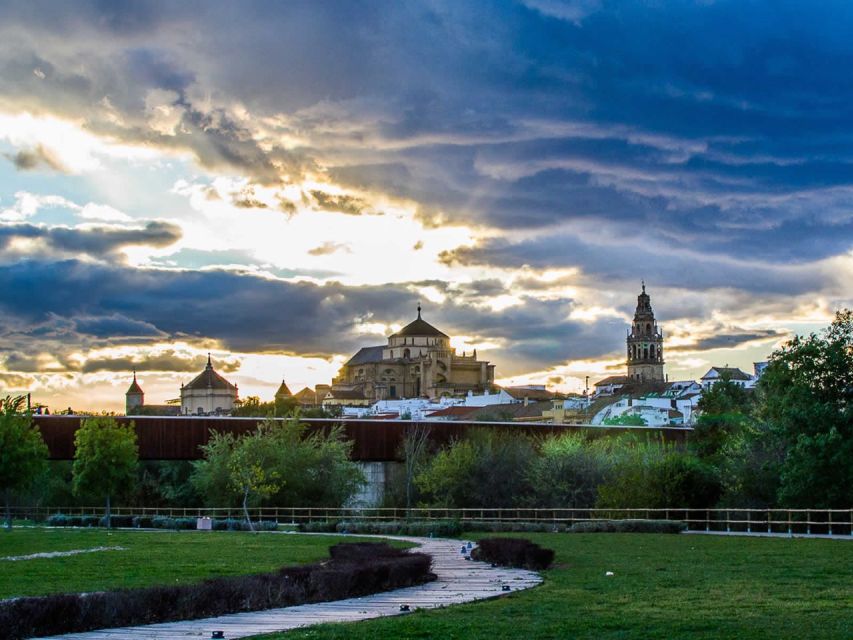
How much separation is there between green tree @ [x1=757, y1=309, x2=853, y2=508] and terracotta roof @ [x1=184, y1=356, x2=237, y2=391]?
157109 mm

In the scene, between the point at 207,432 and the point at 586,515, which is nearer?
the point at 586,515

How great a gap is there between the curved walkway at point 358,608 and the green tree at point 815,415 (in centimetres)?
1775

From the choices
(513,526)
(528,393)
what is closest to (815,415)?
(513,526)

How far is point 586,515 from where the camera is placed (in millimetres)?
50000

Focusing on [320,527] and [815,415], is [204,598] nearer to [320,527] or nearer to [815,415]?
[815,415]

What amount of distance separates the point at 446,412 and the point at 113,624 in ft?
411

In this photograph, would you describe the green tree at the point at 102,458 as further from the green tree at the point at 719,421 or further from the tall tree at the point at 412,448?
the green tree at the point at 719,421

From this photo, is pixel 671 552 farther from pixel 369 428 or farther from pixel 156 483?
pixel 156 483

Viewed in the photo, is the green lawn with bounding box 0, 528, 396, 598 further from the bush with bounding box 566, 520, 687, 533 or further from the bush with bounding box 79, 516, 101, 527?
the bush with bounding box 79, 516, 101, 527

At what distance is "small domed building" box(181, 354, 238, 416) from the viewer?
188875 mm

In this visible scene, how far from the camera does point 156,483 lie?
7156cm

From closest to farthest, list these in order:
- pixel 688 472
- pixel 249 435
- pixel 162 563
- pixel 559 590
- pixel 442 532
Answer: pixel 559 590, pixel 162 563, pixel 442 532, pixel 688 472, pixel 249 435

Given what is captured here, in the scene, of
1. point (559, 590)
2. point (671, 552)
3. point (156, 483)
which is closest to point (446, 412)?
point (156, 483)

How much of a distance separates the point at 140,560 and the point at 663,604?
1487 centimetres
